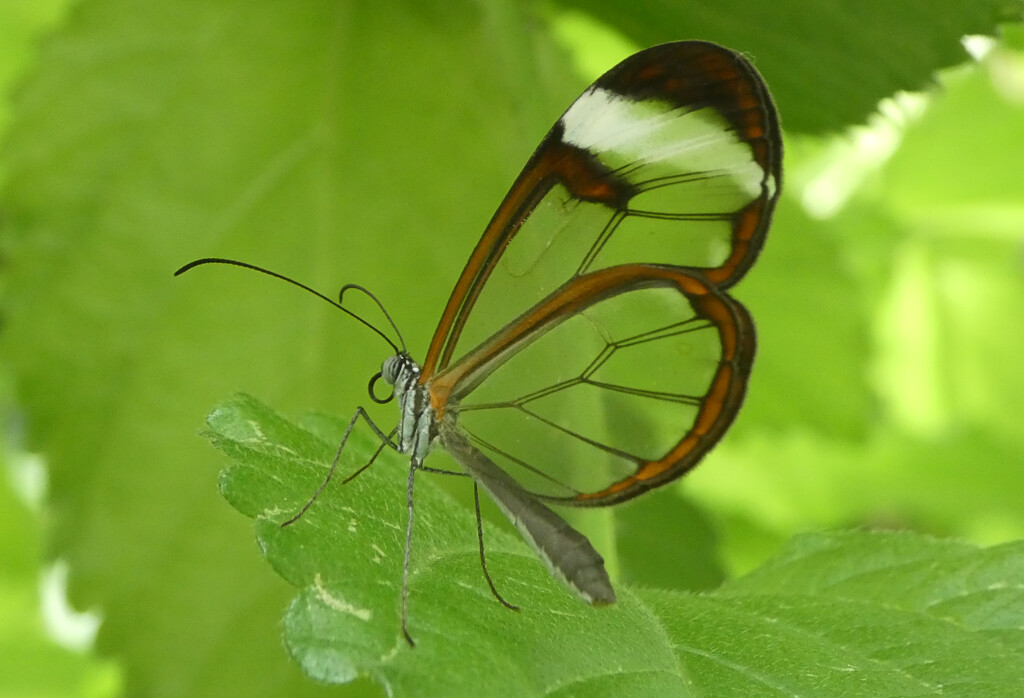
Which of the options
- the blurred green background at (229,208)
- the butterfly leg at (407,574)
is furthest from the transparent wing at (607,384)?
the blurred green background at (229,208)

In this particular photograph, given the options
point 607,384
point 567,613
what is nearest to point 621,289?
point 607,384

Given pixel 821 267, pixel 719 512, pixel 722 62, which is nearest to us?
pixel 722 62

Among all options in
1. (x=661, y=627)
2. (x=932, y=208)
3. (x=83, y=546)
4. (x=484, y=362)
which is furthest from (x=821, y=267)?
(x=83, y=546)

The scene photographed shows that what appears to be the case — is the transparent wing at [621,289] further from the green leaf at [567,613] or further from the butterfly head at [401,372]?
the green leaf at [567,613]

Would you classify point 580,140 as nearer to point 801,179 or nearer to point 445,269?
point 445,269

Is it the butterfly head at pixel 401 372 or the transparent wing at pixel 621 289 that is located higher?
the transparent wing at pixel 621 289

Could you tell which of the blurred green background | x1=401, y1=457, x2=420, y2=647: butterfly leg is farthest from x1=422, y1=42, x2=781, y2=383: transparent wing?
the blurred green background

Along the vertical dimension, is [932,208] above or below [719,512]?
above
